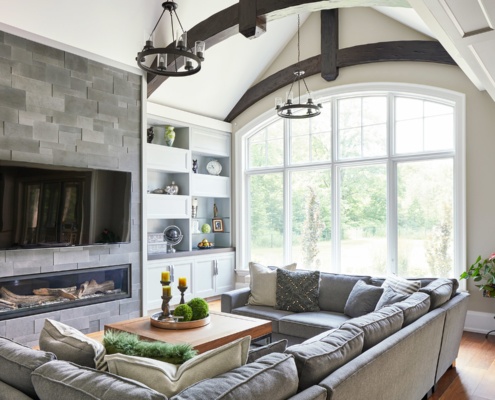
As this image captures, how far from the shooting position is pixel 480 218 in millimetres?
5344

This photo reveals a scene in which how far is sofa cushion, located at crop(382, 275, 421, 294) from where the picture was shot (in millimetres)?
3838

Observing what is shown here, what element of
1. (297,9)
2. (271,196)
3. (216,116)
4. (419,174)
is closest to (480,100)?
(419,174)

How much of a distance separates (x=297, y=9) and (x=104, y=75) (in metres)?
2.37

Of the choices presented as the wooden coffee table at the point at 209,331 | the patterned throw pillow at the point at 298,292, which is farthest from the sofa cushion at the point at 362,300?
the wooden coffee table at the point at 209,331

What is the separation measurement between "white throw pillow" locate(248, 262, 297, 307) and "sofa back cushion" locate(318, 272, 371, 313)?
49cm

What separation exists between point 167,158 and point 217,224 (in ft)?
5.51

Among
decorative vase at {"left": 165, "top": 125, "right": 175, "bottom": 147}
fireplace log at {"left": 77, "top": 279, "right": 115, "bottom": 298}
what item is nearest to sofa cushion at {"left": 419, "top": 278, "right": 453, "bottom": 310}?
fireplace log at {"left": 77, "top": 279, "right": 115, "bottom": 298}

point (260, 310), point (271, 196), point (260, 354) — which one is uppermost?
point (271, 196)

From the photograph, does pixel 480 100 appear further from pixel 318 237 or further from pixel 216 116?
pixel 216 116

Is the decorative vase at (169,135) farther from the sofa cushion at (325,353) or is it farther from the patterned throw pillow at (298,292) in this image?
the sofa cushion at (325,353)

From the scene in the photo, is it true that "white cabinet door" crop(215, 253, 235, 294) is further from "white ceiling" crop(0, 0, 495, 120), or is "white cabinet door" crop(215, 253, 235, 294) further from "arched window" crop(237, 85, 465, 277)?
"white ceiling" crop(0, 0, 495, 120)

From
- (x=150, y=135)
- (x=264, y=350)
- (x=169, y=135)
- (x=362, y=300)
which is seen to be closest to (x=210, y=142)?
(x=169, y=135)

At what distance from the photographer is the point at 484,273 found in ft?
16.5

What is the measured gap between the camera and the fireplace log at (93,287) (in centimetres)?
497
